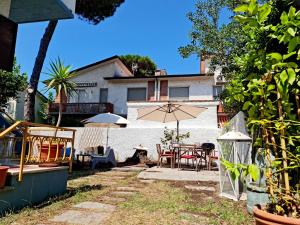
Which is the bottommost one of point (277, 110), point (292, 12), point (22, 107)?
point (277, 110)

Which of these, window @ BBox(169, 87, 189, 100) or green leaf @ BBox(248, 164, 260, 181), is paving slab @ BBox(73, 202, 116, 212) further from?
window @ BBox(169, 87, 189, 100)

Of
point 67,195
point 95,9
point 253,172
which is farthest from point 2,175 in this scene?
point 95,9

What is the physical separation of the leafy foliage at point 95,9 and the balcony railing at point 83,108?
8.30 meters

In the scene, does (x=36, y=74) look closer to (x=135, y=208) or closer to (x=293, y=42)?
(x=135, y=208)

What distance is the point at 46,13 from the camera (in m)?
5.81

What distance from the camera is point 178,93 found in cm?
2495

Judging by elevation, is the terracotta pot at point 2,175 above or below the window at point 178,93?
below

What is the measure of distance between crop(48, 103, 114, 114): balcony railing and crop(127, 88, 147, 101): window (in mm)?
1932

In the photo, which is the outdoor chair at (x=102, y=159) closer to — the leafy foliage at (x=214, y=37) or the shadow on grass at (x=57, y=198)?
the shadow on grass at (x=57, y=198)

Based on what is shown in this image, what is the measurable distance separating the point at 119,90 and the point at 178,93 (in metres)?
5.44

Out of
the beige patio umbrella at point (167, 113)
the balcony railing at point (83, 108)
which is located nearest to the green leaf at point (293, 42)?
the beige patio umbrella at point (167, 113)

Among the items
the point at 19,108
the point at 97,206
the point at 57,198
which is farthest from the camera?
the point at 19,108

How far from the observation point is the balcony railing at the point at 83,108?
25289mm

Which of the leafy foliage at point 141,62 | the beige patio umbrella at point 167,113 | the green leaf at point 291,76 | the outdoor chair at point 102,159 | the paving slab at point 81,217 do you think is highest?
the leafy foliage at point 141,62
